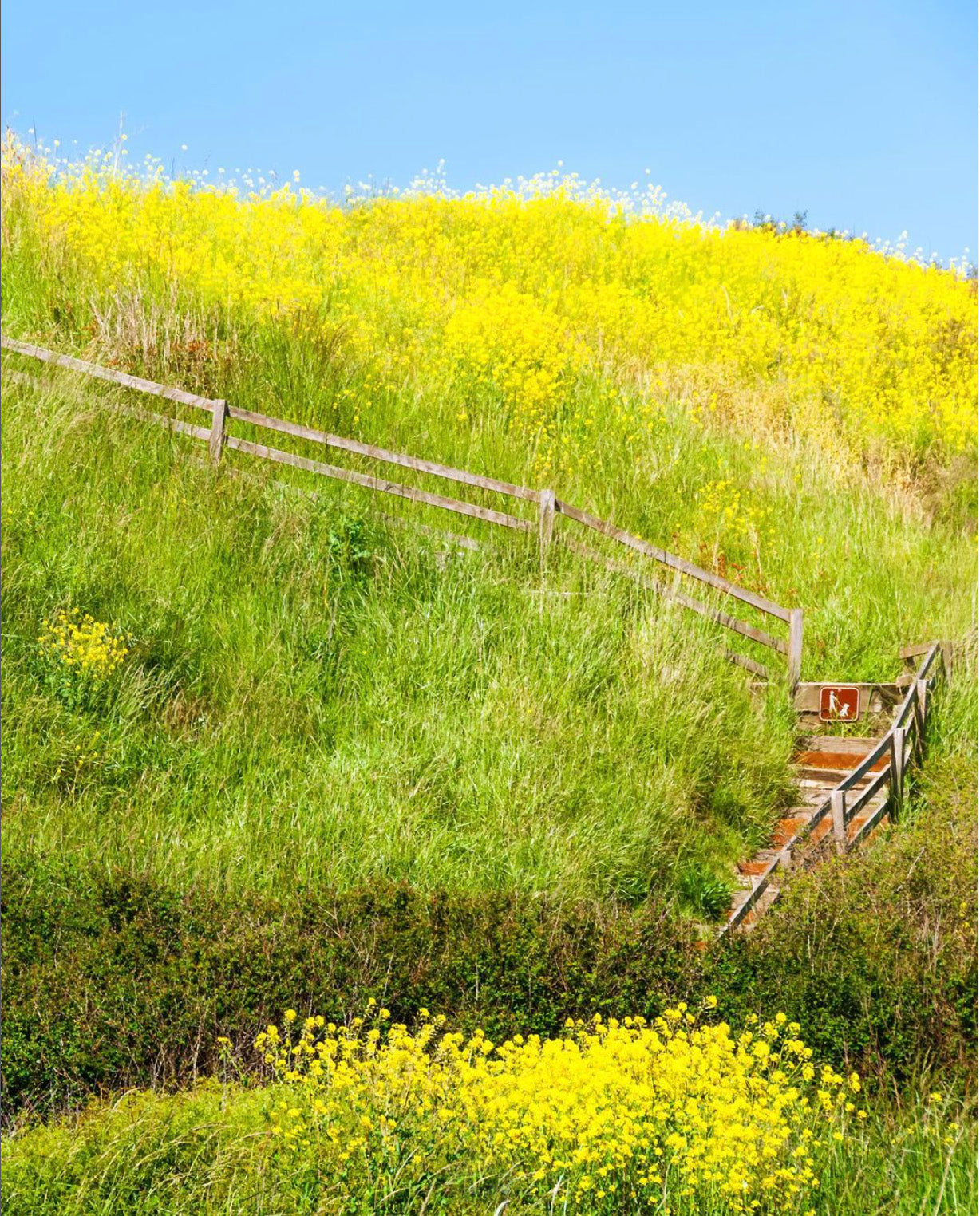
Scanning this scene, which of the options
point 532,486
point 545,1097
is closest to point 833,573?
point 532,486

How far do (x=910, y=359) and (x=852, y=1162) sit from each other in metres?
17.5

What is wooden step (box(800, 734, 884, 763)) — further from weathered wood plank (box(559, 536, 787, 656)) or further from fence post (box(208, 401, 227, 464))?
fence post (box(208, 401, 227, 464))

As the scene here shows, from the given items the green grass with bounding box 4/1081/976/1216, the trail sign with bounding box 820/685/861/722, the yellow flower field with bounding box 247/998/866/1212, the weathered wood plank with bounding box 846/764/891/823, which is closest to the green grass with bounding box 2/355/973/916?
the trail sign with bounding box 820/685/861/722

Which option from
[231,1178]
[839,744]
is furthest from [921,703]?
[231,1178]

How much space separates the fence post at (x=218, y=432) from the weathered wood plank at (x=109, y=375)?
Result: 0.10 meters

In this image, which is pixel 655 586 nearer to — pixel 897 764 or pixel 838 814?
pixel 897 764

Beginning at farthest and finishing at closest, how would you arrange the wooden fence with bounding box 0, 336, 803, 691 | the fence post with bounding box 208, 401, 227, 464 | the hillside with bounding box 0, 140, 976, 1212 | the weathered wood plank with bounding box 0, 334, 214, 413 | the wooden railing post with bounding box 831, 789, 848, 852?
the weathered wood plank with bounding box 0, 334, 214, 413 → the fence post with bounding box 208, 401, 227, 464 → the wooden fence with bounding box 0, 336, 803, 691 → the wooden railing post with bounding box 831, 789, 848, 852 → the hillside with bounding box 0, 140, 976, 1212

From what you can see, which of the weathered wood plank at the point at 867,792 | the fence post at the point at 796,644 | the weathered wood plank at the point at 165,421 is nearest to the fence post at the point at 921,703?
the weathered wood plank at the point at 867,792

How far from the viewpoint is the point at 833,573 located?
13.1 metres

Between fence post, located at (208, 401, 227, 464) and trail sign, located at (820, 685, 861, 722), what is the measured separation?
5804mm

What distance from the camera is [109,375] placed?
11.5 meters

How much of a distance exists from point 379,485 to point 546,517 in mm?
1487

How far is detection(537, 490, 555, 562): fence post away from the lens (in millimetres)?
10898

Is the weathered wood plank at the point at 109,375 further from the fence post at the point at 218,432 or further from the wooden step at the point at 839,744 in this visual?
the wooden step at the point at 839,744
